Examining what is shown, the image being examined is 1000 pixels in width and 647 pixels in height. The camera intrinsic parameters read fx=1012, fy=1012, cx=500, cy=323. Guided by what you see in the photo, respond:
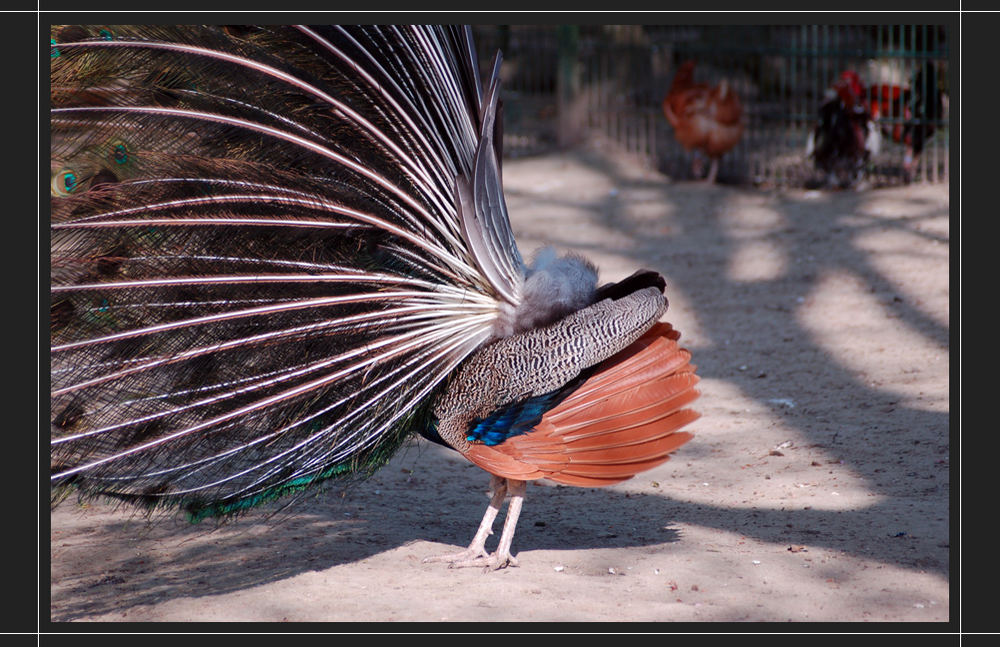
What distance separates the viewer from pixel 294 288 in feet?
14.7

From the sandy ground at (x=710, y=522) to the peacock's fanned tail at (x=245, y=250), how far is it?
72 cm

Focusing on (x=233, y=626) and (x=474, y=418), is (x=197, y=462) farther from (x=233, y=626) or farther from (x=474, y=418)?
(x=474, y=418)

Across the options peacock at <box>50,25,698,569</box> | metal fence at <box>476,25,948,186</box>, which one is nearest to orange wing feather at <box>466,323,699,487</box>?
peacock at <box>50,25,698,569</box>

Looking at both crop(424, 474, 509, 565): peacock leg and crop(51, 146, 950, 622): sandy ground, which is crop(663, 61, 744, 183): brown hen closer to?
crop(51, 146, 950, 622): sandy ground

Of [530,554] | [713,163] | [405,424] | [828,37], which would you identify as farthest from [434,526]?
[828,37]

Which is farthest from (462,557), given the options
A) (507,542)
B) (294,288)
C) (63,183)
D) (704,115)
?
(704,115)

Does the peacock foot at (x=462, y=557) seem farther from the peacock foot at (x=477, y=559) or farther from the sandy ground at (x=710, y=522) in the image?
the sandy ground at (x=710, y=522)

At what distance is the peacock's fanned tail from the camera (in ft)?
14.4

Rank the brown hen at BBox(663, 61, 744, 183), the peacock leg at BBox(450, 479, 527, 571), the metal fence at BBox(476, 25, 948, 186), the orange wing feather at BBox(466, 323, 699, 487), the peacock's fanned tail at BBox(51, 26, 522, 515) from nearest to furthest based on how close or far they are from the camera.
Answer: the peacock's fanned tail at BBox(51, 26, 522, 515) → the orange wing feather at BBox(466, 323, 699, 487) → the peacock leg at BBox(450, 479, 527, 571) → the metal fence at BBox(476, 25, 948, 186) → the brown hen at BBox(663, 61, 744, 183)

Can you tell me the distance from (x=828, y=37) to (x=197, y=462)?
12.7 meters

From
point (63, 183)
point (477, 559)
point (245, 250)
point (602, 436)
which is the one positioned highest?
point (63, 183)

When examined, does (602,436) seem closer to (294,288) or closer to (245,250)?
(294,288)

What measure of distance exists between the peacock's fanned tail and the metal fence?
914 centimetres

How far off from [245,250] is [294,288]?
0.27 m
